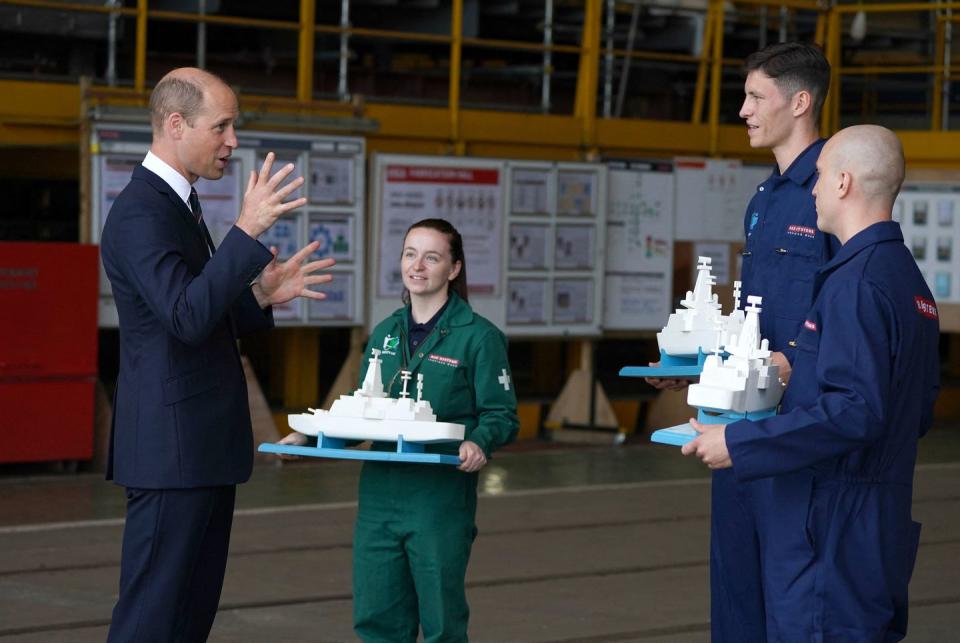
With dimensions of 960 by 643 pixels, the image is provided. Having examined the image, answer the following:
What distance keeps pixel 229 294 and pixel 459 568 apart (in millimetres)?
1377

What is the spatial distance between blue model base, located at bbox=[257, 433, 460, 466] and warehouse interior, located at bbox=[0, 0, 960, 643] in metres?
1.80

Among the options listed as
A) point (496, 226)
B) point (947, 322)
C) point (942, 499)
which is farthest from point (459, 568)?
point (947, 322)

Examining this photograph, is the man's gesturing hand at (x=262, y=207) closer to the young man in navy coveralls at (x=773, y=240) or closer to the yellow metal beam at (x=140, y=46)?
the young man in navy coveralls at (x=773, y=240)

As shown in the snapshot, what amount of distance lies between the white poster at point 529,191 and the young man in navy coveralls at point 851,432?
7502 millimetres

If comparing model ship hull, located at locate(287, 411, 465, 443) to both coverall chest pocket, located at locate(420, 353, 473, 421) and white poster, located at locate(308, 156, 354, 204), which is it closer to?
coverall chest pocket, located at locate(420, 353, 473, 421)

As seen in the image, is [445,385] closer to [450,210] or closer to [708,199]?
[450,210]

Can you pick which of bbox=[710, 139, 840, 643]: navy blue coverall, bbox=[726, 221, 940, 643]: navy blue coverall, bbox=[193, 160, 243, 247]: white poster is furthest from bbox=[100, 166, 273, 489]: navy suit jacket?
bbox=[193, 160, 243, 247]: white poster

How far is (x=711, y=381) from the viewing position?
12.3 feet

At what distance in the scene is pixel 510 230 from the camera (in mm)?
→ 11242

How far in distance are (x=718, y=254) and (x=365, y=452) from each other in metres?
8.12

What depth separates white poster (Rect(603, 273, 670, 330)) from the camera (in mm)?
11719

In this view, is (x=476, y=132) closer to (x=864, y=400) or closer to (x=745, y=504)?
(x=745, y=504)

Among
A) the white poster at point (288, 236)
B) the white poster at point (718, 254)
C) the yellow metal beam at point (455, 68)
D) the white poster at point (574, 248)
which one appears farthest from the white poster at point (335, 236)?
the white poster at point (718, 254)

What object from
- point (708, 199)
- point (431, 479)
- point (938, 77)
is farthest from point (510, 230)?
point (431, 479)
